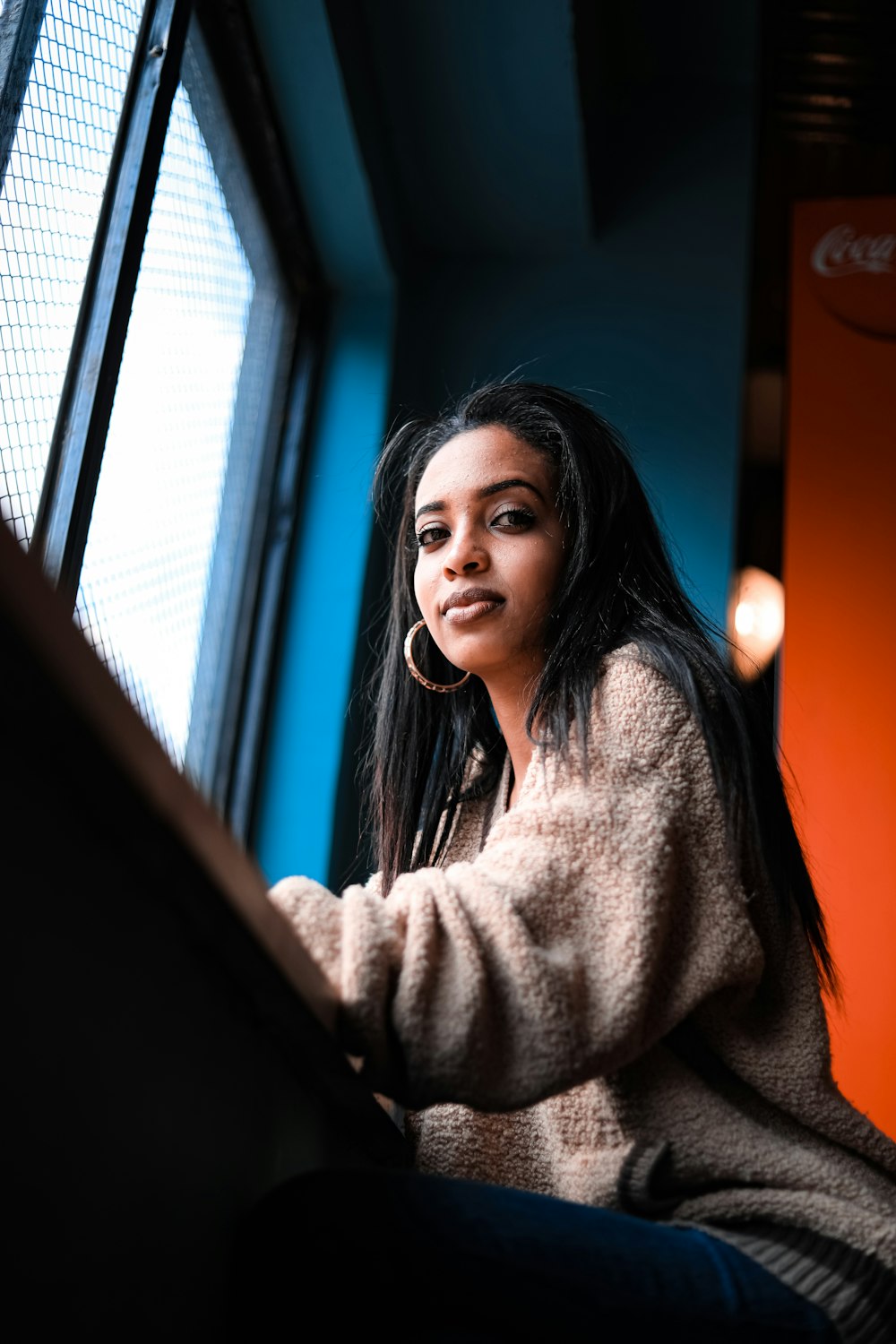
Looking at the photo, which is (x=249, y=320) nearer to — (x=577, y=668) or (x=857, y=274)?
(x=857, y=274)

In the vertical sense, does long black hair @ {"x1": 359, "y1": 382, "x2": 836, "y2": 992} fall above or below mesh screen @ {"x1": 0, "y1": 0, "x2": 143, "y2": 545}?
below

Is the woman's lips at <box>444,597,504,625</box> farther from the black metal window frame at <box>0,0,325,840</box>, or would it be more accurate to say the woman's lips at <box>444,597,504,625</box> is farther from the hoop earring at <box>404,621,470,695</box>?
the black metal window frame at <box>0,0,325,840</box>

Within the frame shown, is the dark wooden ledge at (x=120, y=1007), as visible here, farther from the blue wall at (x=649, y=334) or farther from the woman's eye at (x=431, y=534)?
the blue wall at (x=649, y=334)

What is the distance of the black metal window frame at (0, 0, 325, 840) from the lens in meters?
1.40

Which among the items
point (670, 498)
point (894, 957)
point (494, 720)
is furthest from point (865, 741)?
point (494, 720)

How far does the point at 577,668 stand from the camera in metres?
1.09

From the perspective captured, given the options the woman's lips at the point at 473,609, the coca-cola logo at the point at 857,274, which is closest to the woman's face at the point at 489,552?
the woman's lips at the point at 473,609

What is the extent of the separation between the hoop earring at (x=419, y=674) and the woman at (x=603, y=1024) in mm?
155

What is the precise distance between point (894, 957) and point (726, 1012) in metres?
1.12

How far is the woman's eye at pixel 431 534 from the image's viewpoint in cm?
134

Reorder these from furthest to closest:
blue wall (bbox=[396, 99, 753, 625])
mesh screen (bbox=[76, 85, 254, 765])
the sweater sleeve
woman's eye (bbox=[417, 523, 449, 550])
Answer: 1. blue wall (bbox=[396, 99, 753, 625])
2. mesh screen (bbox=[76, 85, 254, 765])
3. woman's eye (bbox=[417, 523, 449, 550])
4. the sweater sleeve

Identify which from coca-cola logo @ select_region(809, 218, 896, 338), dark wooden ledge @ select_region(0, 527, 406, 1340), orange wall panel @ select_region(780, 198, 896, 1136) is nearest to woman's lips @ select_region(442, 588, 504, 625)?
dark wooden ledge @ select_region(0, 527, 406, 1340)

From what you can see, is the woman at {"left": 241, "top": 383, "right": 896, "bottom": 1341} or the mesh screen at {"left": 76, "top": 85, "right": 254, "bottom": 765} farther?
the mesh screen at {"left": 76, "top": 85, "right": 254, "bottom": 765}

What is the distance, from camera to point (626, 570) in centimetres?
123
